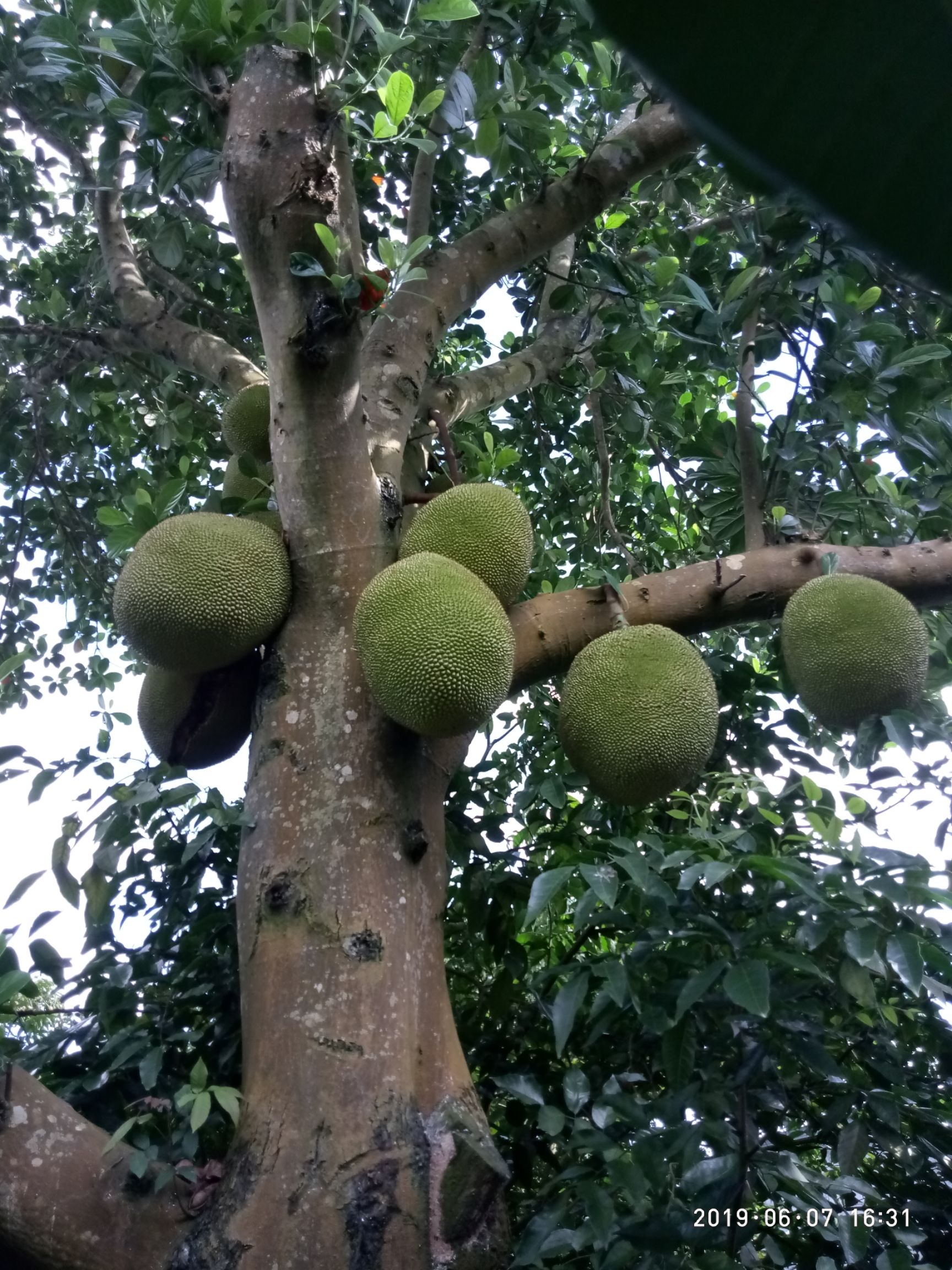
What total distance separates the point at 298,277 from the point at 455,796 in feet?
3.12

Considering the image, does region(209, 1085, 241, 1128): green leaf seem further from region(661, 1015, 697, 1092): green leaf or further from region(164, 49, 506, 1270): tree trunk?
region(661, 1015, 697, 1092): green leaf

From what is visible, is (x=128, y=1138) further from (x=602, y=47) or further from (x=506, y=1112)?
(x=602, y=47)

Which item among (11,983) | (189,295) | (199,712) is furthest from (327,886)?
(189,295)

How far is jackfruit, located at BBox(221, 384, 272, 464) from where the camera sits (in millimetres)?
2074

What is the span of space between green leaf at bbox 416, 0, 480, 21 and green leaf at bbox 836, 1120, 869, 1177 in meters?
1.66

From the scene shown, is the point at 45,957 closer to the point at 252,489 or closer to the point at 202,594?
the point at 202,594

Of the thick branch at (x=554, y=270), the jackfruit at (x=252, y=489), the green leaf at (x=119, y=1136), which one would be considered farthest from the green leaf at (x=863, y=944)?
the thick branch at (x=554, y=270)

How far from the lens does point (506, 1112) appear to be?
153cm

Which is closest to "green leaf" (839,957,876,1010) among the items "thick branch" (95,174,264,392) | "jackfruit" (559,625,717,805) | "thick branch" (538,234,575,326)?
"jackfruit" (559,625,717,805)

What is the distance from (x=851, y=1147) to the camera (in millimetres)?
1158

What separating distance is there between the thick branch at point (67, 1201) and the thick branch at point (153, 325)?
1.51m

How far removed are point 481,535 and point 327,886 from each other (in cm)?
61

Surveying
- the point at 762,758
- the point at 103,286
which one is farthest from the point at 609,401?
the point at 103,286

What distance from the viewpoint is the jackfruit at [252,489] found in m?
1.74
